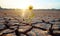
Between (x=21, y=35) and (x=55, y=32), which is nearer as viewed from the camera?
(x=21, y=35)

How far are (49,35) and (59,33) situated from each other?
0.36 m

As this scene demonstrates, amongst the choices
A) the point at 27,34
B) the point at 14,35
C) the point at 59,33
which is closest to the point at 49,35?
the point at 59,33

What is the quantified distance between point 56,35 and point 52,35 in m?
0.13

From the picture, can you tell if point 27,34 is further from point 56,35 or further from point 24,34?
point 56,35

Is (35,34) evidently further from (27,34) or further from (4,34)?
(4,34)

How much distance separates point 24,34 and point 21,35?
13 cm

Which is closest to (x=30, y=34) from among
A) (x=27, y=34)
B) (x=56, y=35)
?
(x=27, y=34)

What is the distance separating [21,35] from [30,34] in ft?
0.93

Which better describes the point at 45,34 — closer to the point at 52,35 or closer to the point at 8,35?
the point at 52,35

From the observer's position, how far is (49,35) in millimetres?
3947

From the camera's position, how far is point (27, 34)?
4016 mm

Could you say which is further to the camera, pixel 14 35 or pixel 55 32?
pixel 55 32

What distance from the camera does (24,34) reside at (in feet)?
13.2

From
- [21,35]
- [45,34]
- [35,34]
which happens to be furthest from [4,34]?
[45,34]
